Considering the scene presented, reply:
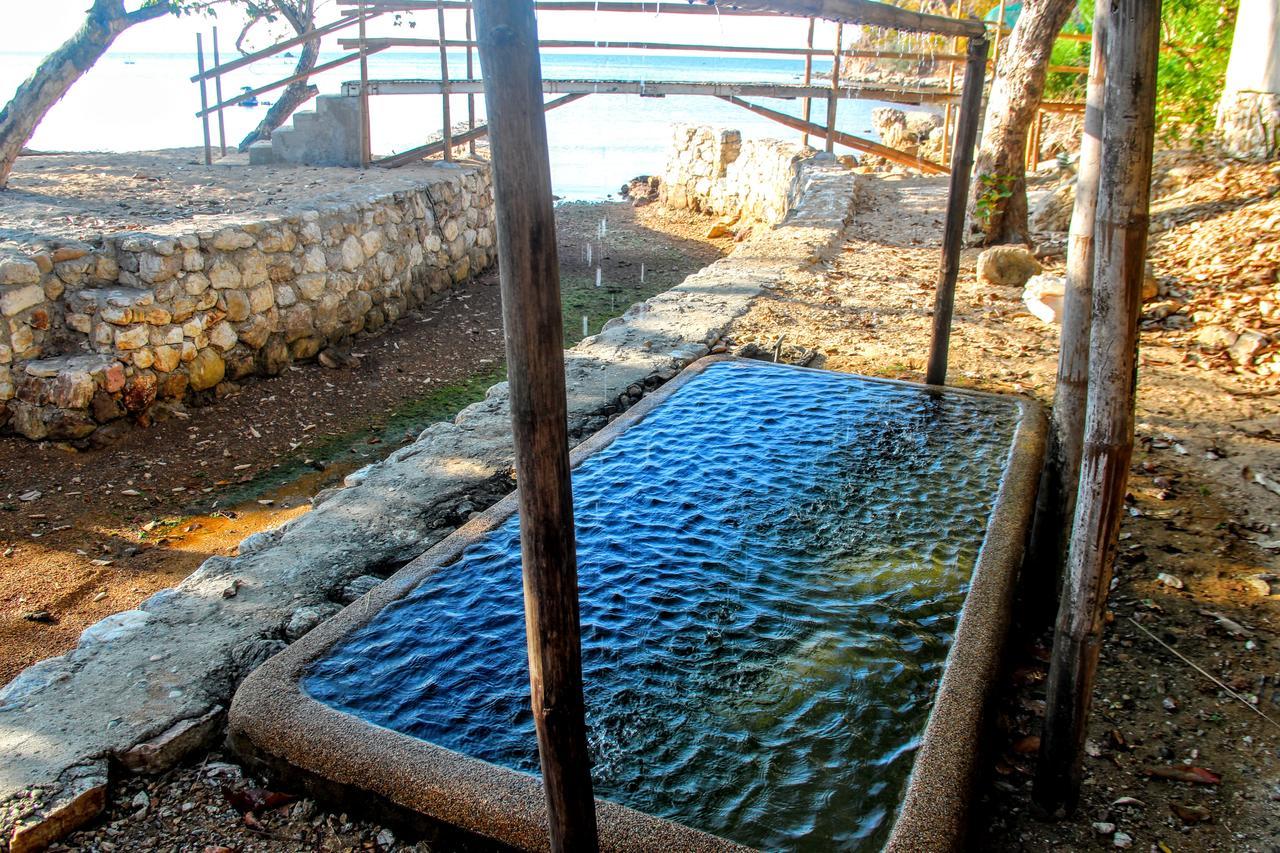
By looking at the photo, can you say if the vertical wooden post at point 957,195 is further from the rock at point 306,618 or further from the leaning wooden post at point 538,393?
the leaning wooden post at point 538,393

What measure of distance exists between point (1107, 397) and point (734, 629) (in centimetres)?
151

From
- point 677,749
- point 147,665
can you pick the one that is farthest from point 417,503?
point 677,749

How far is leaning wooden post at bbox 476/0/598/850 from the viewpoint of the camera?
185 centimetres

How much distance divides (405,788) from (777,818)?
3.46 feet

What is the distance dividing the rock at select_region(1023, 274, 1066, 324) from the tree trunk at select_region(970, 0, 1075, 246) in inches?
65.2

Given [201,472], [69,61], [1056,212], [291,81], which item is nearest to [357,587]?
[201,472]

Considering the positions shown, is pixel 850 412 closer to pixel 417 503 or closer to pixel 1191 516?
pixel 1191 516

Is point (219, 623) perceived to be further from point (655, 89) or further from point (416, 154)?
point (655, 89)

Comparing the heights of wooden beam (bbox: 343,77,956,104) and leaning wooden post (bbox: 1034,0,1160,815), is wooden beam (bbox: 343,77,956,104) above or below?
above

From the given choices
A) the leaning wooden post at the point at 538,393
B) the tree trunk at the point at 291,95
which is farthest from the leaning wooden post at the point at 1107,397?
the tree trunk at the point at 291,95

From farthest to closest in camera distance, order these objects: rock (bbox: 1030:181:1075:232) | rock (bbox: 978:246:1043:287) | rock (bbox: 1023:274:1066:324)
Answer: rock (bbox: 1030:181:1075:232) → rock (bbox: 978:246:1043:287) → rock (bbox: 1023:274:1066:324)

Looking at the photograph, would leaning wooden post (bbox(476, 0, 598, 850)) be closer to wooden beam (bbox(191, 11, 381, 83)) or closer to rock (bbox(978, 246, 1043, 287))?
rock (bbox(978, 246, 1043, 287))

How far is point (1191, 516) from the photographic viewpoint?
14.6ft

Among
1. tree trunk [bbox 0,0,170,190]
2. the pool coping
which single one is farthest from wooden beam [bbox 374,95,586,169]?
the pool coping
